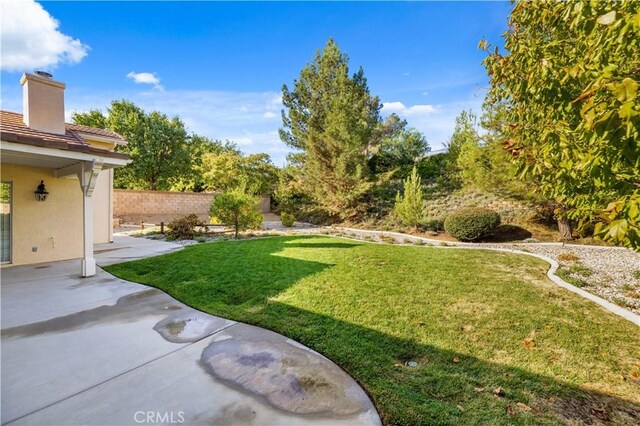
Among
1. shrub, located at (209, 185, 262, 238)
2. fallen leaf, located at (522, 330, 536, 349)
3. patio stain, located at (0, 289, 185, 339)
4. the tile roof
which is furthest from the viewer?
shrub, located at (209, 185, 262, 238)

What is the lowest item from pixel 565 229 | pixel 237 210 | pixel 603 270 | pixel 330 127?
pixel 603 270

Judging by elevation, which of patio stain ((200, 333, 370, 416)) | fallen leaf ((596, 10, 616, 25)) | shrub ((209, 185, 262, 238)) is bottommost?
patio stain ((200, 333, 370, 416))

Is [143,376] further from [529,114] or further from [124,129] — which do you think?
[124,129]

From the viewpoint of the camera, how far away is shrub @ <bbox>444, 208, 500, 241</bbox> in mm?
12594

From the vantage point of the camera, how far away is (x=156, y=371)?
3105 mm

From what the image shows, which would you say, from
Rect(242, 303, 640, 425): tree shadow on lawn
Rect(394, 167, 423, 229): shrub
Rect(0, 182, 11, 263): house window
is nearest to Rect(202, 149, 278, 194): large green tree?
Rect(394, 167, 423, 229): shrub

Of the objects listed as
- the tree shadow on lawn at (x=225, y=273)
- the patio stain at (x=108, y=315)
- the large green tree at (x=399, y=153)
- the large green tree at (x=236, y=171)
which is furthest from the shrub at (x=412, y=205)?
the large green tree at (x=236, y=171)

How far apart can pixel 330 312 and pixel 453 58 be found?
8.38 metres

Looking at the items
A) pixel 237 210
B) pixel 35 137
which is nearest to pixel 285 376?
pixel 35 137

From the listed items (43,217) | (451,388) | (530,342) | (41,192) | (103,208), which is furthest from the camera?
(103,208)

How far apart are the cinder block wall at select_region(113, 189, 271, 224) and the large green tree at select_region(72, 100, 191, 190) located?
600 centimetres

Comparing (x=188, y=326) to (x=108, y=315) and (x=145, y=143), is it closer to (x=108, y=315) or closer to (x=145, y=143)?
(x=108, y=315)

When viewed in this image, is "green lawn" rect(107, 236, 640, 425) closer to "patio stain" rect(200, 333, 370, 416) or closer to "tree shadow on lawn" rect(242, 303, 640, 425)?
"tree shadow on lawn" rect(242, 303, 640, 425)

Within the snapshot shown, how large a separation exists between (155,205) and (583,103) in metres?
21.9
